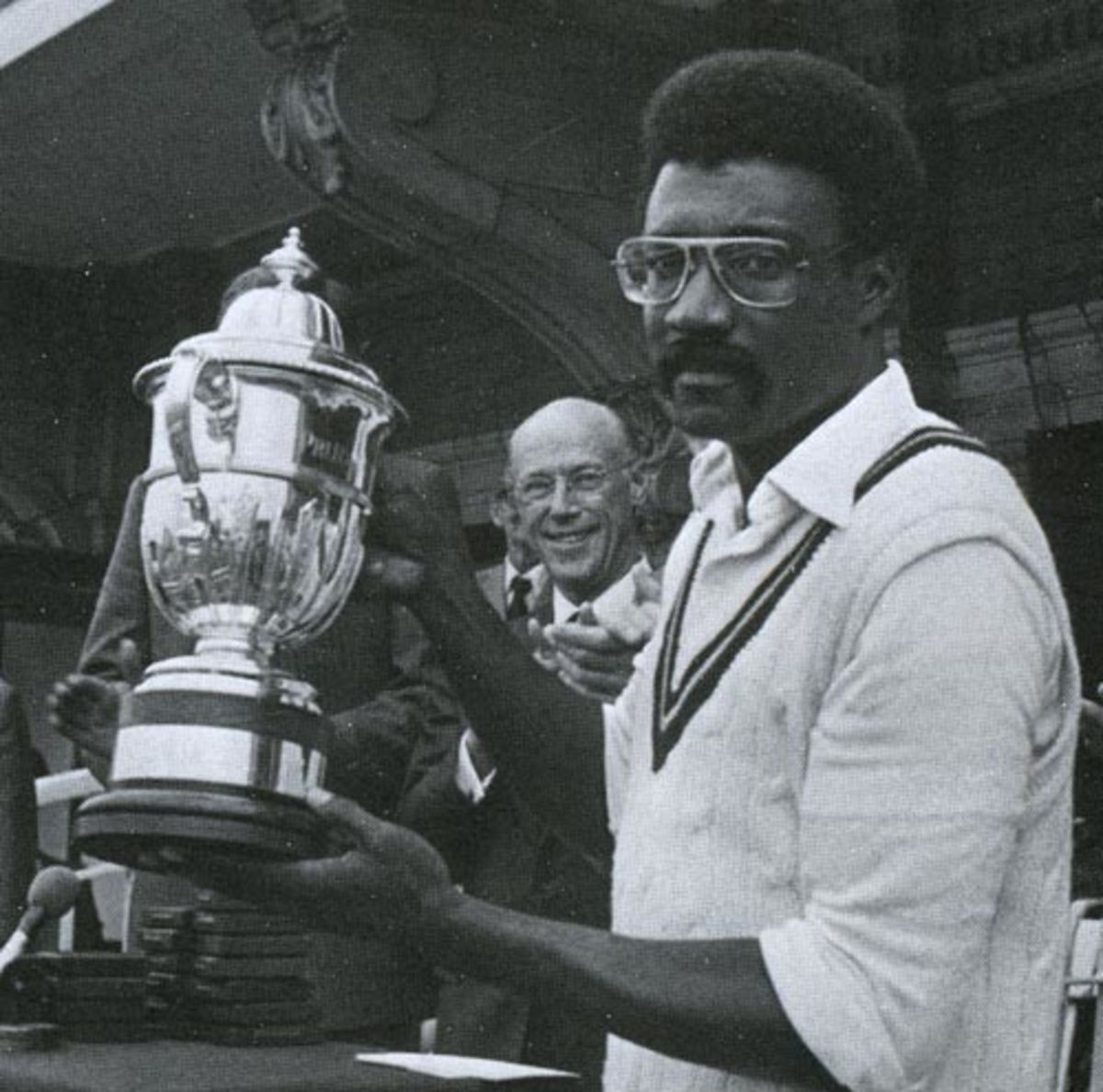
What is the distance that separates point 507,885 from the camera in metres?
3.07

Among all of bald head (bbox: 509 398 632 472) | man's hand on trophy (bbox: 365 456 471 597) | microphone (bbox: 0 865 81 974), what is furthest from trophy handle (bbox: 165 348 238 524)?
bald head (bbox: 509 398 632 472)

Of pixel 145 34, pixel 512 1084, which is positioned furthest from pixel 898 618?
pixel 145 34

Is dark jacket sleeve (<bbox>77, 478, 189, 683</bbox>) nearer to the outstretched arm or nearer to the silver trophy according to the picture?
the silver trophy

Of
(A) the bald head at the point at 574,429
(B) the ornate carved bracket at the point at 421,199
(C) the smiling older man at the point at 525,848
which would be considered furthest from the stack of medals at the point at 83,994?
(B) the ornate carved bracket at the point at 421,199

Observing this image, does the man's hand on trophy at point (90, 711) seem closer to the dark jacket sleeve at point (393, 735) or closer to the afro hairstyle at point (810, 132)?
the afro hairstyle at point (810, 132)

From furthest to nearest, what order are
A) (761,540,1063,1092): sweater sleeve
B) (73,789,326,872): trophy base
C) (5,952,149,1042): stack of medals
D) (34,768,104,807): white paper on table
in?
(34,768,104,807): white paper on table
(5,952,149,1042): stack of medals
(73,789,326,872): trophy base
(761,540,1063,1092): sweater sleeve

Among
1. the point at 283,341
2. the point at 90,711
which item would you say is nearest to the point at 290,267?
the point at 283,341

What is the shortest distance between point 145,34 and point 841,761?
4.91 meters

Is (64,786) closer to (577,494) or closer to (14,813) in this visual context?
(14,813)

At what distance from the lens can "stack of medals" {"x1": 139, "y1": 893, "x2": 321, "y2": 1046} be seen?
2.54 meters

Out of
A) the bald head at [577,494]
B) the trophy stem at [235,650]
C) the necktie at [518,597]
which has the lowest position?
the trophy stem at [235,650]

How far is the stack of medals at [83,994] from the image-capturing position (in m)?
2.50

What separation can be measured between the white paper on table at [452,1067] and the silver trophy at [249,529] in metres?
0.52

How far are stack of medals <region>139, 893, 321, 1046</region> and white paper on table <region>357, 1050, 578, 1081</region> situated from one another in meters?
0.18
